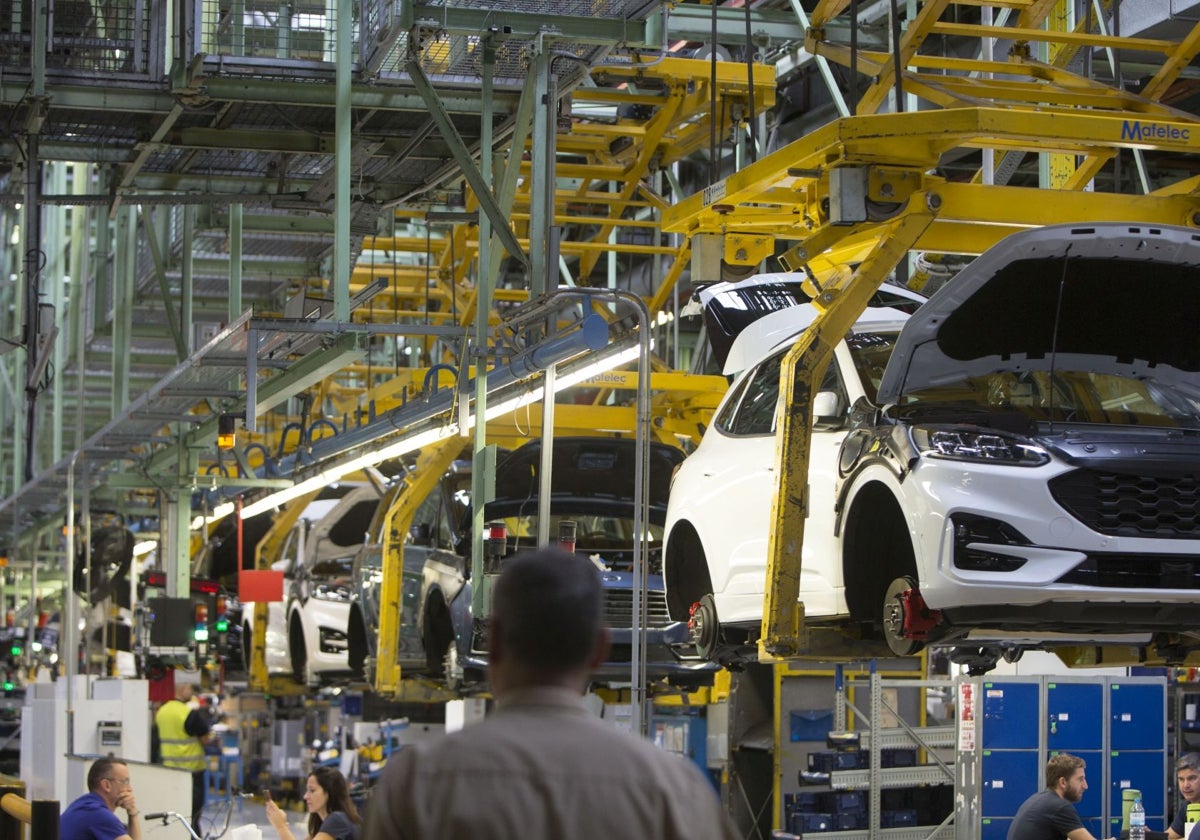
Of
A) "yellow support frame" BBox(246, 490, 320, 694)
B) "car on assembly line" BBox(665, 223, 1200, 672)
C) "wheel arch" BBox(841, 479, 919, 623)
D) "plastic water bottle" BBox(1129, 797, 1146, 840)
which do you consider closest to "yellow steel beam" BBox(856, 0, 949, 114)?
"car on assembly line" BBox(665, 223, 1200, 672)

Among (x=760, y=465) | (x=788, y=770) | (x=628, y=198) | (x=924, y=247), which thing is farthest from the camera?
(x=788, y=770)

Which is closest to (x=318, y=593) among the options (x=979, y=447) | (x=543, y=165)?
(x=543, y=165)

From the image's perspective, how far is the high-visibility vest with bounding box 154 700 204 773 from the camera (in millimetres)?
19328

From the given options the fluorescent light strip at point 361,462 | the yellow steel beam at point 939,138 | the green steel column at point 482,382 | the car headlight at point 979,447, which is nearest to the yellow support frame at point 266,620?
the fluorescent light strip at point 361,462

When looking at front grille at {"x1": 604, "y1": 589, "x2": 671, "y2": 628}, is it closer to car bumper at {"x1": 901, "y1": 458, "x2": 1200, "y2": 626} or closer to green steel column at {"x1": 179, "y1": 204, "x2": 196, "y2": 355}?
green steel column at {"x1": 179, "y1": 204, "x2": 196, "y2": 355}

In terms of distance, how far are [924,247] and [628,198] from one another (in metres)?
6.80

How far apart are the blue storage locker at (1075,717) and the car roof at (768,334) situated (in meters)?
6.46

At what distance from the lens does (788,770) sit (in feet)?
53.2

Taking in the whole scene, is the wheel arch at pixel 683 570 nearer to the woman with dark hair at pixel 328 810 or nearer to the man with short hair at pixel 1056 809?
the woman with dark hair at pixel 328 810

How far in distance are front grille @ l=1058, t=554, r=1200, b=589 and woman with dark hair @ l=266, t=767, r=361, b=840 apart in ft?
14.8

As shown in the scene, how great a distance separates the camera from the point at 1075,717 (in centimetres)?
1511

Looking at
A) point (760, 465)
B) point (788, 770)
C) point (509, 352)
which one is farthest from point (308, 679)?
point (760, 465)

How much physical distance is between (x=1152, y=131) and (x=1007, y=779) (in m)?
8.01

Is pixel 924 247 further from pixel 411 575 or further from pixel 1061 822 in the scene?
pixel 411 575
